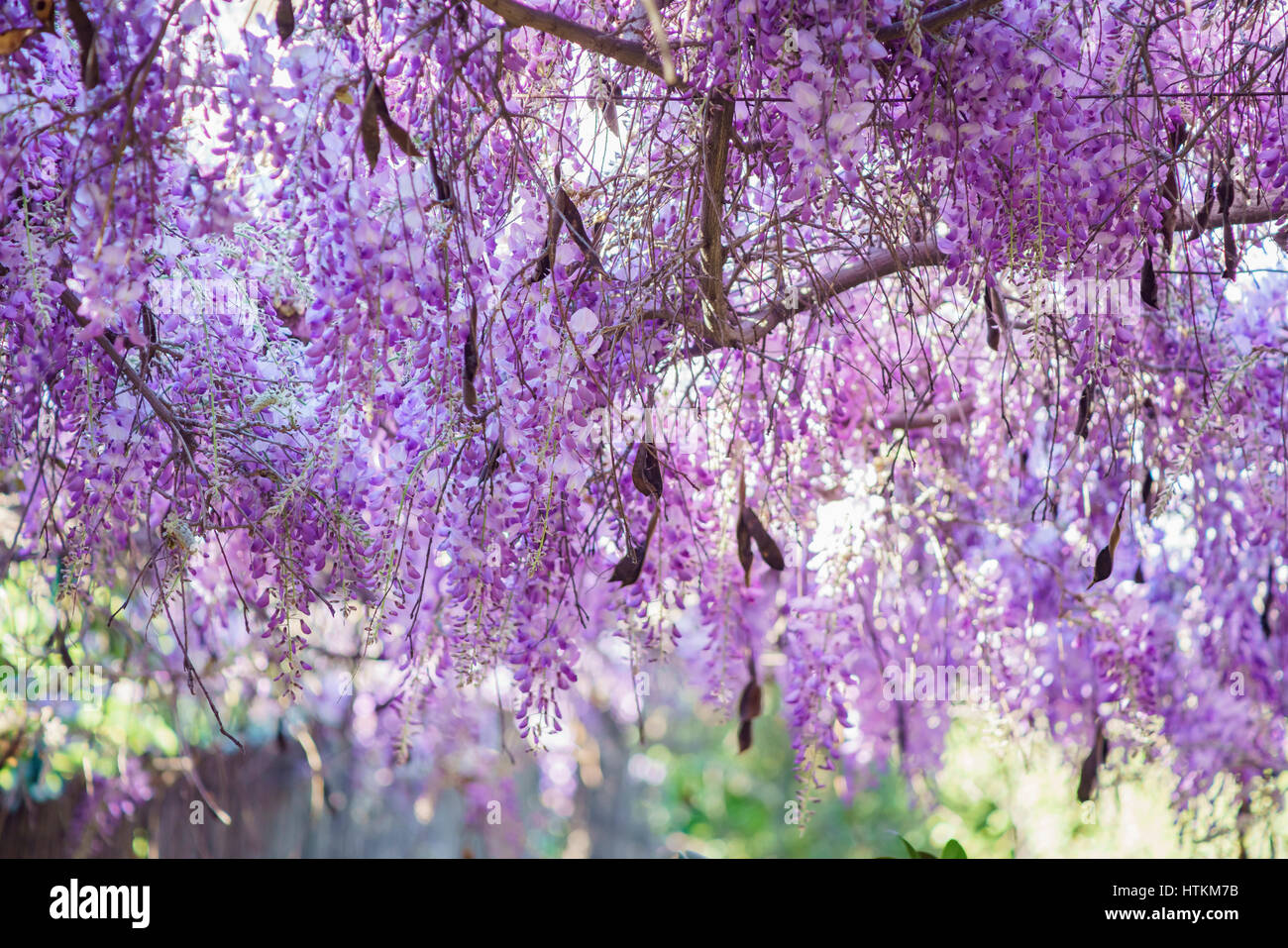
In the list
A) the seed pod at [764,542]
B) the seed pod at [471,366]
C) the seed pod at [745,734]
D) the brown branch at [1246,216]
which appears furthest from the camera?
the seed pod at [745,734]

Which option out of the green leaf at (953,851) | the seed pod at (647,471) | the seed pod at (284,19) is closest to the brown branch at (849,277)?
the seed pod at (647,471)

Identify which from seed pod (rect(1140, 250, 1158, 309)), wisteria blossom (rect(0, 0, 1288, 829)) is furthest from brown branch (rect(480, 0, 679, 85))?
seed pod (rect(1140, 250, 1158, 309))

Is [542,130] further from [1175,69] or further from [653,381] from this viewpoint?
[1175,69]

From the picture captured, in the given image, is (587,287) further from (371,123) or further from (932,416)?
(932,416)

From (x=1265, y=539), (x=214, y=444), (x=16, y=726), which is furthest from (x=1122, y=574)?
(x=16, y=726)

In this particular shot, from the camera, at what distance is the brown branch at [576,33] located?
1.35m

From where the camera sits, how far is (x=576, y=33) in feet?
4.64

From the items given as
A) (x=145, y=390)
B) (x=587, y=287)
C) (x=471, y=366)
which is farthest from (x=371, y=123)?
(x=145, y=390)

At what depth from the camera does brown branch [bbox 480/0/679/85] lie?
1351 millimetres

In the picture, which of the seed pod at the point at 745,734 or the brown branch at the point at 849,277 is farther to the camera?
the seed pod at the point at 745,734

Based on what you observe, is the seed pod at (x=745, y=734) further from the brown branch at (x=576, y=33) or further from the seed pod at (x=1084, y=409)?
the brown branch at (x=576, y=33)

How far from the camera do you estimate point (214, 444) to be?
1567 mm

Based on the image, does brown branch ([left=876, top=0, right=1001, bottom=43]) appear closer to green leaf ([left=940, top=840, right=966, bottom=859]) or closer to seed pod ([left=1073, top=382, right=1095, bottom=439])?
seed pod ([left=1073, top=382, right=1095, bottom=439])

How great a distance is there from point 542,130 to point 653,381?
0.44 metres
